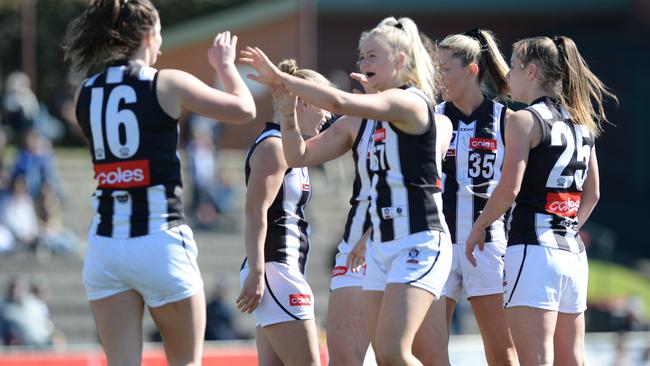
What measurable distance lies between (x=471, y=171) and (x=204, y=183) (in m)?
12.7

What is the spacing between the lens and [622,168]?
2452 centimetres

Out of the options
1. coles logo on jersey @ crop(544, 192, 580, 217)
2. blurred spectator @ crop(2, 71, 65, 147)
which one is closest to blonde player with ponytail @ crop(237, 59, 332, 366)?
coles logo on jersey @ crop(544, 192, 580, 217)

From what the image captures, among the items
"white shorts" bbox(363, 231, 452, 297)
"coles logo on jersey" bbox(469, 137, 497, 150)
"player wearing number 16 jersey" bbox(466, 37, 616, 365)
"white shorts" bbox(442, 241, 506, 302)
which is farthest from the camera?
"coles logo on jersey" bbox(469, 137, 497, 150)

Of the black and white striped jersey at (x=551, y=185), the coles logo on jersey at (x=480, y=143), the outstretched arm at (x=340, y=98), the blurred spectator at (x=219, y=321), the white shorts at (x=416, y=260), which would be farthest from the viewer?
the blurred spectator at (x=219, y=321)

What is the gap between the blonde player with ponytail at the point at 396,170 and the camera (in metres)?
5.21

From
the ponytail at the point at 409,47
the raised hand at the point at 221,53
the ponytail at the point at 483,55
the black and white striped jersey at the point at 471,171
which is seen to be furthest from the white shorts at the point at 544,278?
the raised hand at the point at 221,53

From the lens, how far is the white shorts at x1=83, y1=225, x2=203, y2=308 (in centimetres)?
502

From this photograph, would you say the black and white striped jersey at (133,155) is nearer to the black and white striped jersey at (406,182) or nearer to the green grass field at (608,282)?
the black and white striped jersey at (406,182)

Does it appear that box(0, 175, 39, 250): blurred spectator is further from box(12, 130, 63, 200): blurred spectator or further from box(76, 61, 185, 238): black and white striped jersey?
box(76, 61, 185, 238): black and white striped jersey

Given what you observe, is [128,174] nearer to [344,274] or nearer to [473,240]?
[344,274]

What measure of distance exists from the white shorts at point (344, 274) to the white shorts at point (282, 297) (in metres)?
0.25

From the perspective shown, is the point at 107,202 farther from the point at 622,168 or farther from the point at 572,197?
the point at 622,168

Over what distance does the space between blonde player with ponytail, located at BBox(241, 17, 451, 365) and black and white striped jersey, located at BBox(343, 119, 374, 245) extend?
4 cm

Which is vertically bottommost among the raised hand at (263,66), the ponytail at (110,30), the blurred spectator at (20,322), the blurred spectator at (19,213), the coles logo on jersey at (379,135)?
the blurred spectator at (20,322)
